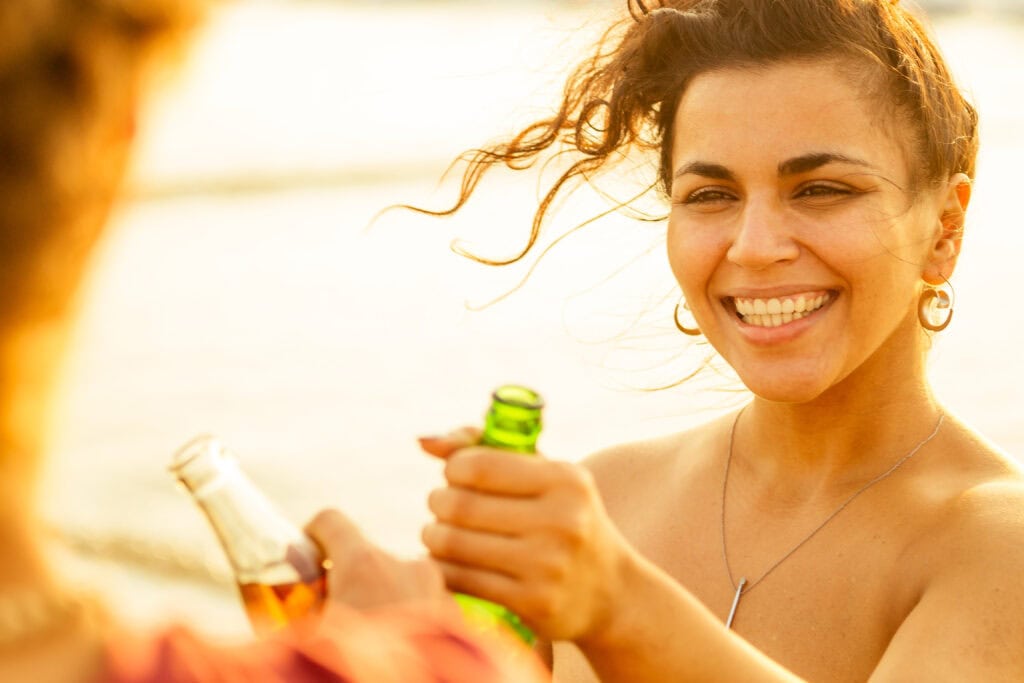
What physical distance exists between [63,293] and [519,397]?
0.67 meters

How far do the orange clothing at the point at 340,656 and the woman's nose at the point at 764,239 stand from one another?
1.79 metres

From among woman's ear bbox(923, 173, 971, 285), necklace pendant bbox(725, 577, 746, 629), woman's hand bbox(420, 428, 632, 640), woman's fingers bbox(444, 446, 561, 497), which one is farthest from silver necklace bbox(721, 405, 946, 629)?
woman's fingers bbox(444, 446, 561, 497)

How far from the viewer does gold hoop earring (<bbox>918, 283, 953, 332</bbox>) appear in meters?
3.18

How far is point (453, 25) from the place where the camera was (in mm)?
34094

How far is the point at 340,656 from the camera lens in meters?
1.23

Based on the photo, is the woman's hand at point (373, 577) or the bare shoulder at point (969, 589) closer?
the woman's hand at point (373, 577)

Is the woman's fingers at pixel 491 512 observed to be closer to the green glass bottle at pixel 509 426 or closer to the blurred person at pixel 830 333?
the green glass bottle at pixel 509 426

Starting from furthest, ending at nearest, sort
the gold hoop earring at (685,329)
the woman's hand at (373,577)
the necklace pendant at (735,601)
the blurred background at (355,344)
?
the blurred background at (355,344) < the gold hoop earring at (685,329) < the necklace pendant at (735,601) < the woman's hand at (373,577)

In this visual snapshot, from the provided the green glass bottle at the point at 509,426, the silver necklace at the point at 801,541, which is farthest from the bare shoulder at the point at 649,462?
the green glass bottle at the point at 509,426

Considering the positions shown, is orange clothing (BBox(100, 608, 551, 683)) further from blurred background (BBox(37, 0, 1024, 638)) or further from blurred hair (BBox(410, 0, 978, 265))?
blurred hair (BBox(410, 0, 978, 265))

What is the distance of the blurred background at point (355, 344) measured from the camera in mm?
5992

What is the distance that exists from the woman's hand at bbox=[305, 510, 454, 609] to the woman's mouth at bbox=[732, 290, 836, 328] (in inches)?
64.6

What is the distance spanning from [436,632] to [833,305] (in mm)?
1904

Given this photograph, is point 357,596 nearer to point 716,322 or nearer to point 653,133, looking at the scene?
point 716,322
